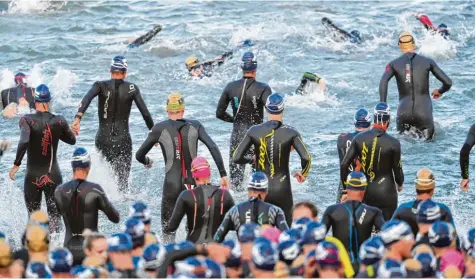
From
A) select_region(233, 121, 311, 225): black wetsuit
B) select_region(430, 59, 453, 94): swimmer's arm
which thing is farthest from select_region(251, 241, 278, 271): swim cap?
select_region(430, 59, 453, 94): swimmer's arm

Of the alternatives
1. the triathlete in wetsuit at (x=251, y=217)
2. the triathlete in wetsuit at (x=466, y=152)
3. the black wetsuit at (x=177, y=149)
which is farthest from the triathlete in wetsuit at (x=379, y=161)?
the triathlete in wetsuit at (x=251, y=217)

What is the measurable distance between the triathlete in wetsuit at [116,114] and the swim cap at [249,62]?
5.08 feet

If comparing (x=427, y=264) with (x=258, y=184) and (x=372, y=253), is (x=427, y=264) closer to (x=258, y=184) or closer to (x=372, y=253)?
(x=372, y=253)

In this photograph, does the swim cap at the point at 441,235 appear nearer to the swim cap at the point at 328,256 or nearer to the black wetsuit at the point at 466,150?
the swim cap at the point at 328,256

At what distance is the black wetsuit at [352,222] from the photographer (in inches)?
466

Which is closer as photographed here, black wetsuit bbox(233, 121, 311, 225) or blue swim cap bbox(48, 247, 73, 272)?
blue swim cap bbox(48, 247, 73, 272)

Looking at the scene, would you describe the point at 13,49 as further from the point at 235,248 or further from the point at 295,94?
the point at 235,248

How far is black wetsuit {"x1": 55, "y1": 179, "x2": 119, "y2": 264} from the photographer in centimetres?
1251

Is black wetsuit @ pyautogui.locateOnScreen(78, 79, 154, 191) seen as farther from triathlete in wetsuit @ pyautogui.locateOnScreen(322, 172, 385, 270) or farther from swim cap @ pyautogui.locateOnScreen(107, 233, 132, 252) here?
swim cap @ pyautogui.locateOnScreen(107, 233, 132, 252)

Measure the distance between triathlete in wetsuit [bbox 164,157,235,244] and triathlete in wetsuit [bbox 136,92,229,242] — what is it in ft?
5.52

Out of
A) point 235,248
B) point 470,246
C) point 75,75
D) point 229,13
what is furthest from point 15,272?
point 229,13

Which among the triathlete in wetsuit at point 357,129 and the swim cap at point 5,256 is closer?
the swim cap at point 5,256

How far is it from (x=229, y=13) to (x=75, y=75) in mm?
8105

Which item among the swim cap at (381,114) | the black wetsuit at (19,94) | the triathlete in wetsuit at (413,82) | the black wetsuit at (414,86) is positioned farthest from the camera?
the black wetsuit at (19,94)
